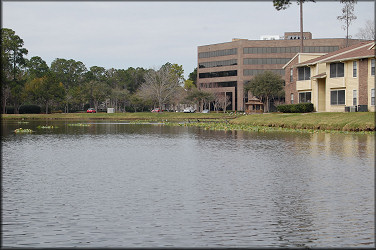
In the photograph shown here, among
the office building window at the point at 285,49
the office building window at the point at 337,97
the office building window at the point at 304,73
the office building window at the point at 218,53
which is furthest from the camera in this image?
the office building window at the point at 218,53

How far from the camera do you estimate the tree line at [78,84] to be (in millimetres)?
105250

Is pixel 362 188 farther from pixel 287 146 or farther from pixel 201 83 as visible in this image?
pixel 201 83

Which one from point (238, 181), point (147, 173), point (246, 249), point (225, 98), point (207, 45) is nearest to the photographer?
point (246, 249)

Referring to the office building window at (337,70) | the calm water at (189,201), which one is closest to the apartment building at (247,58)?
the office building window at (337,70)

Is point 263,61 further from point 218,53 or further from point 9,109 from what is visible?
point 9,109

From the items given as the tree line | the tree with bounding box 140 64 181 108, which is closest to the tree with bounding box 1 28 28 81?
the tree line

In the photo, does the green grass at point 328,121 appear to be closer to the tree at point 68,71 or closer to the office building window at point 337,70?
the office building window at point 337,70

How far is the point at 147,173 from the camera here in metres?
18.8

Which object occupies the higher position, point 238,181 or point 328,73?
point 328,73

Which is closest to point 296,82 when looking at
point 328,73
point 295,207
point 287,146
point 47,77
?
point 328,73

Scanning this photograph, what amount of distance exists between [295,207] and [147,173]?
7.38 meters

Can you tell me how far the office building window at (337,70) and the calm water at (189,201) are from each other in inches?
1372

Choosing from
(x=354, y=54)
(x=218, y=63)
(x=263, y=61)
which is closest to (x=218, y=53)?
(x=218, y=63)

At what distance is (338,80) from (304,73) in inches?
333
